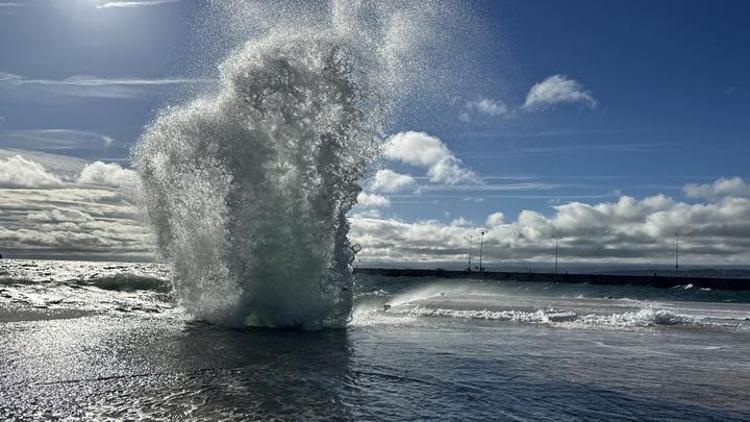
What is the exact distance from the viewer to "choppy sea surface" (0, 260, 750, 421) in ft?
27.9

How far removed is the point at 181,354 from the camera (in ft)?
41.8

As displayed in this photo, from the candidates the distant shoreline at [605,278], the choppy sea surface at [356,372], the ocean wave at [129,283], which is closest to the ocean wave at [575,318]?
the choppy sea surface at [356,372]

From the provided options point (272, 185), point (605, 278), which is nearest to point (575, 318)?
point (272, 185)

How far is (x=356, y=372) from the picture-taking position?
1149cm

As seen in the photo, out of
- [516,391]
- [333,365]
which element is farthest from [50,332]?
[516,391]

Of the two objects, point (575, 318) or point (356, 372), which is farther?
point (575, 318)

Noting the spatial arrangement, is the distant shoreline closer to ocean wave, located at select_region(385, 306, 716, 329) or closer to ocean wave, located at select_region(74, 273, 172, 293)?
ocean wave, located at select_region(385, 306, 716, 329)

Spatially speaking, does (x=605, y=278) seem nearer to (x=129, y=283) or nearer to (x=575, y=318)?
(x=575, y=318)

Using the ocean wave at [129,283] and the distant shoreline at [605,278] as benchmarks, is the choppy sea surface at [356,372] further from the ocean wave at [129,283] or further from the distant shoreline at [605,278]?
the distant shoreline at [605,278]

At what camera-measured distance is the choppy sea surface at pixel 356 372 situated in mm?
8516

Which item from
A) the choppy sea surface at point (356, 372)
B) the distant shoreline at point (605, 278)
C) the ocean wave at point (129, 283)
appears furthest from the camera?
the distant shoreline at point (605, 278)

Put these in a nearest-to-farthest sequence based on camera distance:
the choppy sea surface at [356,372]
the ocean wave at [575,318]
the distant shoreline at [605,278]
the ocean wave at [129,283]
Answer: the choppy sea surface at [356,372]
the ocean wave at [575,318]
the ocean wave at [129,283]
the distant shoreline at [605,278]

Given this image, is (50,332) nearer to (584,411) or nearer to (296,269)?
(296,269)

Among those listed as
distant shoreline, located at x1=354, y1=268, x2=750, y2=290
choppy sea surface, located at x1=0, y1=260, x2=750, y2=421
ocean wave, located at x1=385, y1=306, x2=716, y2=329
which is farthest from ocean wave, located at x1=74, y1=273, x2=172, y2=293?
distant shoreline, located at x1=354, y1=268, x2=750, y2=290
